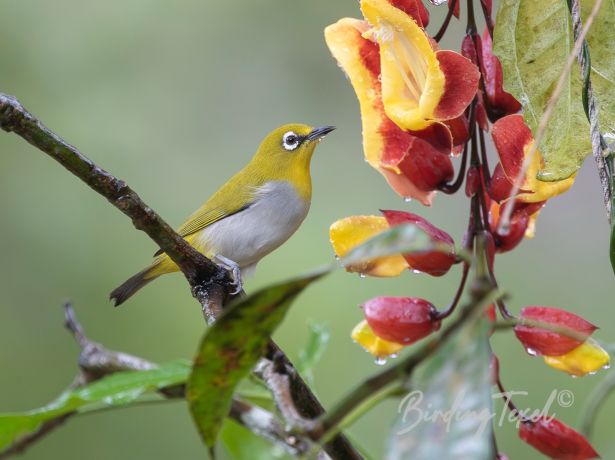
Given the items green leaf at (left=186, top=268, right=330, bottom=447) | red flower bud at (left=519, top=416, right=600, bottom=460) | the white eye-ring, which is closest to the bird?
the white eye-ring

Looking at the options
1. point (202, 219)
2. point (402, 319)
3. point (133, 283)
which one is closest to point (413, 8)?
point (402, 319)

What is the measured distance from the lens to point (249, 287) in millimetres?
4039

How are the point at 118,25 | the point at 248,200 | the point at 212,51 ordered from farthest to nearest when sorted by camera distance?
the point at 212,51 → the point at 118,25 → the point at 248,200

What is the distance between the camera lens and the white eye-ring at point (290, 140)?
3912 mm

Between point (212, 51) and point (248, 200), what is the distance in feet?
4.85

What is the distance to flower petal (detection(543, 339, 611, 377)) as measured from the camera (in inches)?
41.6

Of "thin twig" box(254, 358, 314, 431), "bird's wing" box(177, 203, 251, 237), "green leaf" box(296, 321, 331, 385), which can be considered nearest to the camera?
"thin twig" box(254, 358, 314, 431)

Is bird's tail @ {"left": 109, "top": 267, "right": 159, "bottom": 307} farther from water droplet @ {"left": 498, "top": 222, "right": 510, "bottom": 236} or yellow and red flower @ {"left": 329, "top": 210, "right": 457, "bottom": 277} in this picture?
water droplet @ {"left": 498, "top": 222, "right": 510, "bottom": 236}

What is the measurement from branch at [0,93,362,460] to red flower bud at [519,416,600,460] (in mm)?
224

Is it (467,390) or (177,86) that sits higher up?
(177,86)

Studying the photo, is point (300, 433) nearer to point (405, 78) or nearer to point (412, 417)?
point (412, 417)

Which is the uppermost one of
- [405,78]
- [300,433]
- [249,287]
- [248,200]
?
[405,78]

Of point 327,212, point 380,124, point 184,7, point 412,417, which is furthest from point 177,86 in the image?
point 412,417

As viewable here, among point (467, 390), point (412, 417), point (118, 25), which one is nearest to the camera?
point (467, 390)
